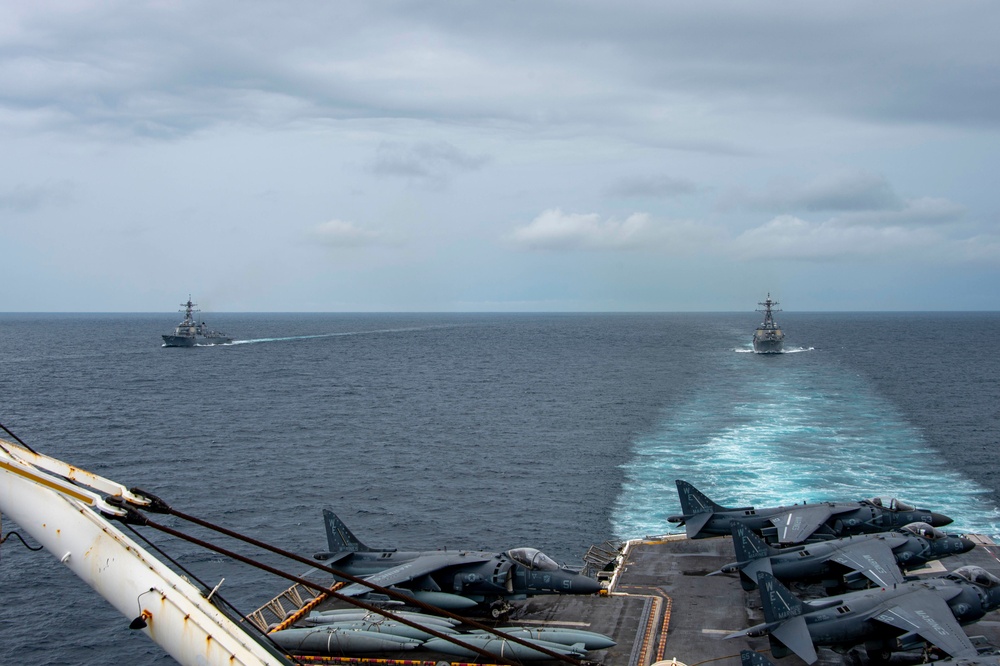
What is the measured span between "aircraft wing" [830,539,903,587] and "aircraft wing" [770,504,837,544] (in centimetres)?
426

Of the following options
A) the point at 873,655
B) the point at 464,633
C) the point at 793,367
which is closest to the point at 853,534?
the point at 873,655

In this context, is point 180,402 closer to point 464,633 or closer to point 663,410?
point 663,410

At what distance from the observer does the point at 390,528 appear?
65438mm

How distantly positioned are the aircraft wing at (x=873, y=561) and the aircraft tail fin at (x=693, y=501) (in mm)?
10095

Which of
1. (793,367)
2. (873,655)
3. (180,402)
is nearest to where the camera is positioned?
(873,655)

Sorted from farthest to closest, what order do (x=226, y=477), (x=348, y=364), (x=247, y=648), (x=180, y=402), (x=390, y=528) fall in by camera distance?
(x=348, y=364) → (x=180, y=402) → (x=226, y=477) → (x=390, y=528) → (x=247, y=648)

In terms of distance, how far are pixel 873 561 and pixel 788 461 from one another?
132ft

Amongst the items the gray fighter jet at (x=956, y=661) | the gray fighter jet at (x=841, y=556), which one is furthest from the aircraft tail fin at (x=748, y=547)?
the gray fighter jet at (x=956, y=661)

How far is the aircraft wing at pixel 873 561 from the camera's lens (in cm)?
4097

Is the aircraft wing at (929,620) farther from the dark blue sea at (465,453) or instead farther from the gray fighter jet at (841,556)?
the dark blue sea at (465,453)

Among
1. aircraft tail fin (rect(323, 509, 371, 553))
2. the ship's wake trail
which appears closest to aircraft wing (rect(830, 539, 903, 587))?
the ship's wake trail

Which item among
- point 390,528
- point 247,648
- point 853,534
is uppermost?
point 247,648

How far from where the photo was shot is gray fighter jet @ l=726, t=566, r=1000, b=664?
35.3 m

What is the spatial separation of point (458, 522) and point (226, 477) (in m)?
27.6
